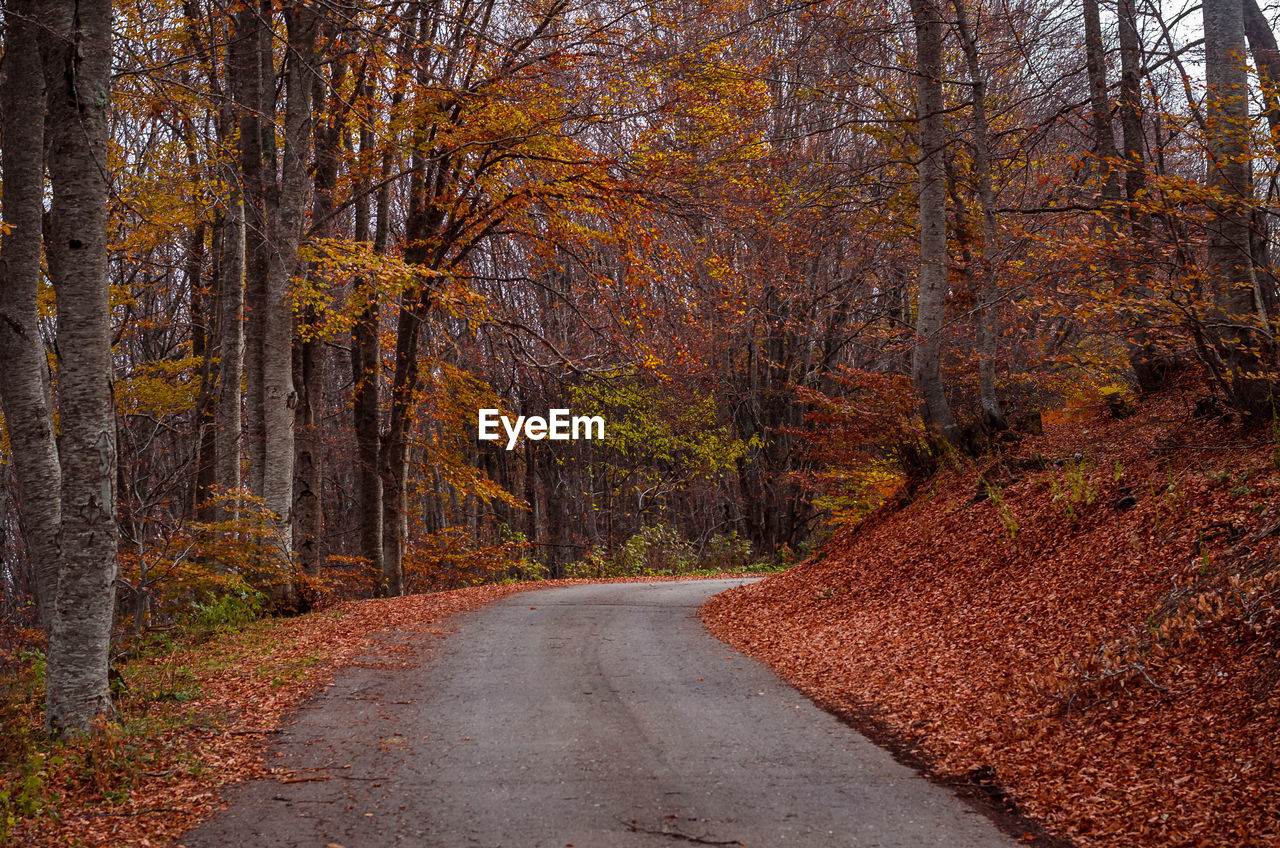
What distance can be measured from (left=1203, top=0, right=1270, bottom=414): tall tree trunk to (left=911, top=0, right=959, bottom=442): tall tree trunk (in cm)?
423

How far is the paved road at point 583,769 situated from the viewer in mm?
4941

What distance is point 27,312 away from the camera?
794 cm

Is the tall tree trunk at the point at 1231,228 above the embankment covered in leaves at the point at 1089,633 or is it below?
above

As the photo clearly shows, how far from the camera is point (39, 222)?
798cm

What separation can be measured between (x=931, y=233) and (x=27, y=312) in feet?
35.5

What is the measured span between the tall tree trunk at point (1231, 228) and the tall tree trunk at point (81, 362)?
872 centimetres

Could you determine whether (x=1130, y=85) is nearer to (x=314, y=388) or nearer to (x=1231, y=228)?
(x=1231, y=228)

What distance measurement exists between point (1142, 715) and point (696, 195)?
10810mm

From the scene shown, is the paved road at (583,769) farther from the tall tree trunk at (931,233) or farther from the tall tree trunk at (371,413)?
the tall tree trunk at (371,413)

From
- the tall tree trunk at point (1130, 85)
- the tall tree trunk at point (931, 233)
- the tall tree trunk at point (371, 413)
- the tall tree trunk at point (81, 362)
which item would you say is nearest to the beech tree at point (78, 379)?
the tall tree trunk at point (81, 362)

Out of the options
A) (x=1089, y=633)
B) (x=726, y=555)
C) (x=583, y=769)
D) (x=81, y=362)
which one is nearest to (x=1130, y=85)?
(x=1089, y=633)

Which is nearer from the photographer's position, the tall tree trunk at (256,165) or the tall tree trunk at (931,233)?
the tall tree trunk at (931,233)

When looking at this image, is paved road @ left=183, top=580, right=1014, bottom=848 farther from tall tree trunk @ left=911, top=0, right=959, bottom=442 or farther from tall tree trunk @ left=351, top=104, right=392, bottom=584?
tall tree trunk @ left=351, top=104, right=392, bottom=584

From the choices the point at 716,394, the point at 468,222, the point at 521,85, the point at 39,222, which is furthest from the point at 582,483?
the point at 39,222
